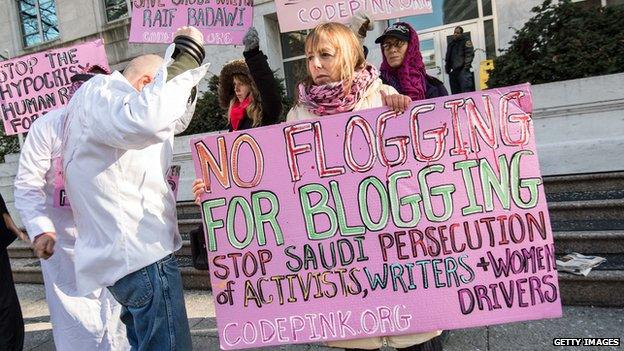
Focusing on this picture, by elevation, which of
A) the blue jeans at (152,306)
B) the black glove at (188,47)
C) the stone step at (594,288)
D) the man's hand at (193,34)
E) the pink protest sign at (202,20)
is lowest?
the stone step at (594,288)

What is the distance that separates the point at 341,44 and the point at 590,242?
9.44ft

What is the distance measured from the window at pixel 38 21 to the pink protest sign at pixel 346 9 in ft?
40.3

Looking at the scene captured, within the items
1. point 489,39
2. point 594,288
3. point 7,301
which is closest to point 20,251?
point 7,301

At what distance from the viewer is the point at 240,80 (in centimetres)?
314

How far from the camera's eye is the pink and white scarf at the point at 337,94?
1.85 metres

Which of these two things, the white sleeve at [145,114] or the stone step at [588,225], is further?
the stone step at [588,225]

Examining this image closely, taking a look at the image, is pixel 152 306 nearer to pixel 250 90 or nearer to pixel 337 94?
pixel 337 94

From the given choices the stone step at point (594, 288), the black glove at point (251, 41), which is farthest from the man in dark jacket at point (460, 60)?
the black glove at point (251, 41)

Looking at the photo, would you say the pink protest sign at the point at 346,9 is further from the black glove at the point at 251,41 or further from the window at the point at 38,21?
the window at the point at 38,21

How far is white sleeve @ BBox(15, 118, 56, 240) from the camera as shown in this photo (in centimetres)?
204

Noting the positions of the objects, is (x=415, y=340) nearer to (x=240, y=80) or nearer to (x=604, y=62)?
(x=240, y=80)

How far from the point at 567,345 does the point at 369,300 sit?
153 cm

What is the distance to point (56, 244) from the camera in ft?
8.27

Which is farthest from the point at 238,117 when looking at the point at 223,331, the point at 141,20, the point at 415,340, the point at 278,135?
the point at 141,20
